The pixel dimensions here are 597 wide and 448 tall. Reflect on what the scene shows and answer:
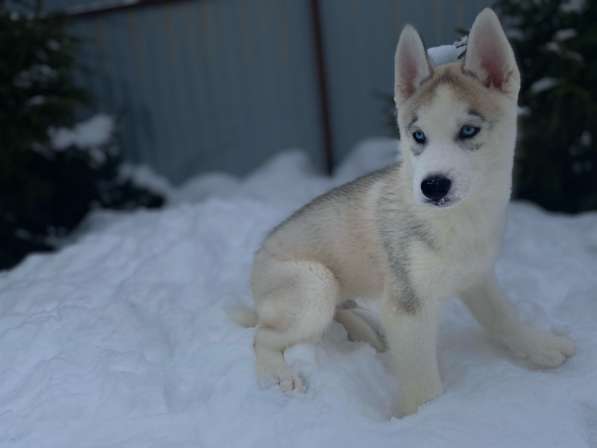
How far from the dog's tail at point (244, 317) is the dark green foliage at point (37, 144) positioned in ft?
8.97

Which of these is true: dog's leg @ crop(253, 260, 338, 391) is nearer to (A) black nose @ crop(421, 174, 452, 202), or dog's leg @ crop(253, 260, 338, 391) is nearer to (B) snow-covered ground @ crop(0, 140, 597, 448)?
(B) snow-covered ground @ crop(0, 140, 597, 448)

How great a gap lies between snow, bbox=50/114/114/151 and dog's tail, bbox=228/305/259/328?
2.97 metres

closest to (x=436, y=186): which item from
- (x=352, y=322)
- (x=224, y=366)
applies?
(x=352, y=322)

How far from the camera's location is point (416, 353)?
273 centimetres

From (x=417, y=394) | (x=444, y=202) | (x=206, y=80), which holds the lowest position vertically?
(x=417, y=394)

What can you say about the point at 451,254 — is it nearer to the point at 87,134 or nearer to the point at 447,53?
the point at 447,53

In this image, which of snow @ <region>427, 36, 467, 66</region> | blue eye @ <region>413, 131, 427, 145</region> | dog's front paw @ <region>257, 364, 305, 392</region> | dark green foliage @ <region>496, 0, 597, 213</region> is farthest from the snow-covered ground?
snow @ <region>427, 36, 467, 66</region>

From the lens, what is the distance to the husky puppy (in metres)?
2.44

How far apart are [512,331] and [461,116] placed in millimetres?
1237

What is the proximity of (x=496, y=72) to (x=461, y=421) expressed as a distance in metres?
1.42

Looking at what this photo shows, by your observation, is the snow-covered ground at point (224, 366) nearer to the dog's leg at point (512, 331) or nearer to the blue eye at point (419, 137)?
the dog's leg at point (512, 331)

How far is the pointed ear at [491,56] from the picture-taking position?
8.07ft

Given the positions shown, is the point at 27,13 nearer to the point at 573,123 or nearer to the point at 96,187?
the point at 96,187

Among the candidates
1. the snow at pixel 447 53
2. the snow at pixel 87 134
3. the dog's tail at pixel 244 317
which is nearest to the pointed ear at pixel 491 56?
the snow at pixel 447 53
